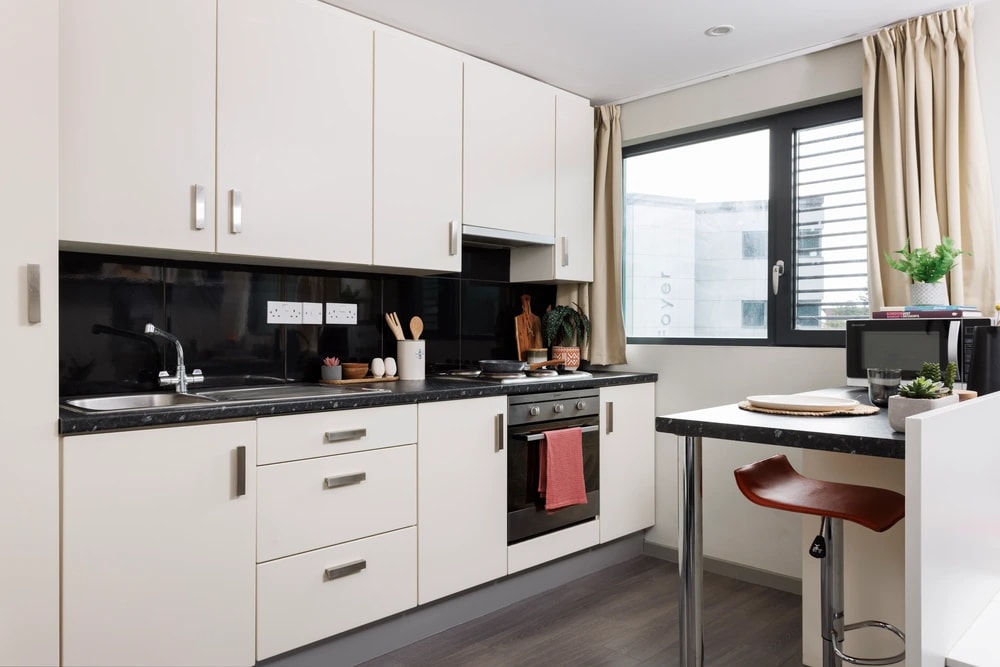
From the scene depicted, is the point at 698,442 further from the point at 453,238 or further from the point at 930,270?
the point at 453,238

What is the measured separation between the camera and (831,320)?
308cm

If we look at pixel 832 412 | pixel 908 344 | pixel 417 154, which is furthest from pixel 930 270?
pixel 417 154

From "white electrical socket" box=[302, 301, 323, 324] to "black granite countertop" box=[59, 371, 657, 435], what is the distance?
360mm

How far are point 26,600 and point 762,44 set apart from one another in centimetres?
326

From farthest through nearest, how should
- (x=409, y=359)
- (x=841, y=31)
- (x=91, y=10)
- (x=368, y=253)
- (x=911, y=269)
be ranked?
(x=409, y=359) < (x=841, y=31) < (x=368, y=253) < (x=911, y=269) < (x=91, y=10)

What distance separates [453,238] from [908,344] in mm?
1757

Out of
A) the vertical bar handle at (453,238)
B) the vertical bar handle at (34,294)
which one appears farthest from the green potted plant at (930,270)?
the vertical bar handle at (34,294)

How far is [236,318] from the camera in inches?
105

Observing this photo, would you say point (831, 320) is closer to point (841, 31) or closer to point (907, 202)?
point (907, 202)

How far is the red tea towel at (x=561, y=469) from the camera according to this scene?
2969 millimetres

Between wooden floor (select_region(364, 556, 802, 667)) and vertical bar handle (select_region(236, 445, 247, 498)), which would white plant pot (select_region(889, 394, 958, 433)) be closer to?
wooden floor (select_region(364, 556, 802, 667))

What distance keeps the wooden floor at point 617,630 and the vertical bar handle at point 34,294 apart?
1.54 meters

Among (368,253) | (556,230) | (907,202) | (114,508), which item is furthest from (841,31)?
(114,508)

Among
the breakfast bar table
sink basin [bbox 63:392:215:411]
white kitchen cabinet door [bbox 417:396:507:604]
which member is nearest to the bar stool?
the breakfast bar table
